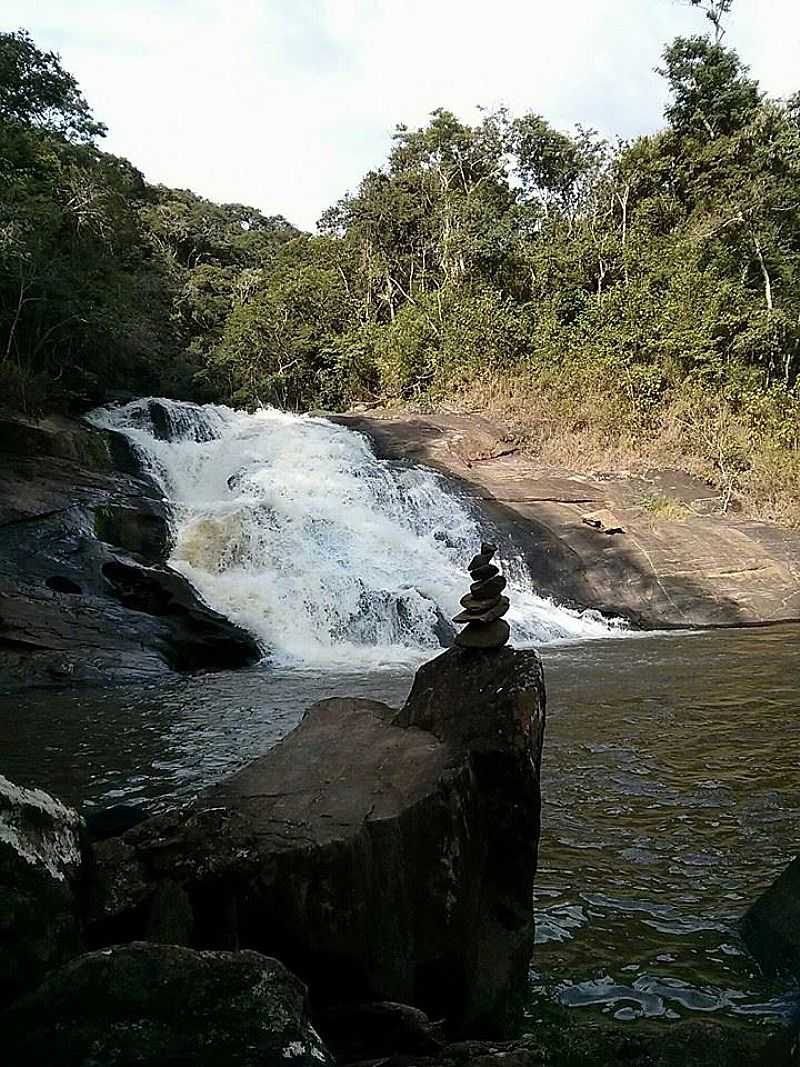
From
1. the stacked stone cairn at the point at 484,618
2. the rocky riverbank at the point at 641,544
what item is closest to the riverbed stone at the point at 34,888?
the stacked stone cairn at the point at 484,618

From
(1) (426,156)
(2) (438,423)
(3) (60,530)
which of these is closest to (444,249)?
(1) (426,156)

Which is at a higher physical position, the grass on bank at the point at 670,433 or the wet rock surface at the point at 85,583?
the grass on bank at the point at 670,433

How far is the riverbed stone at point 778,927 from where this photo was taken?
10.3 feet

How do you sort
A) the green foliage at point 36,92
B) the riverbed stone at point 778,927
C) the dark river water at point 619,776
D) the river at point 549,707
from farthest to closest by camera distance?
1. the green foliage at point 36,92
2. the river at point 549,707
3. the dark river water at point 619,776
4. the riverbed stone at point 778,927

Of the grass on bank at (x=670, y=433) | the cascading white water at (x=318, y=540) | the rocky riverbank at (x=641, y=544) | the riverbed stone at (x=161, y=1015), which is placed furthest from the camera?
the grass on bank at (x=670, y=433)

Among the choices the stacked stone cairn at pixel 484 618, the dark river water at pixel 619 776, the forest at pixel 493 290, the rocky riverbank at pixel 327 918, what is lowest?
the dark river water at pixel 619 776

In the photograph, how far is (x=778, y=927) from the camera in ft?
10.8

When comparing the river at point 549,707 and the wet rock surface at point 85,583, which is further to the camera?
the wet rock surface at point 85,583

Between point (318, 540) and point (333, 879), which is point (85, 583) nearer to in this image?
point (318, 540)

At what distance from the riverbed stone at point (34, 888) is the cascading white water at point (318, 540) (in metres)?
8.88

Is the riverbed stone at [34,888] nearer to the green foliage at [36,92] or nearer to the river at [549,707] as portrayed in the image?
the river at [549,707]

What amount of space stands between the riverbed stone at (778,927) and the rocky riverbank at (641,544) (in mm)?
11747

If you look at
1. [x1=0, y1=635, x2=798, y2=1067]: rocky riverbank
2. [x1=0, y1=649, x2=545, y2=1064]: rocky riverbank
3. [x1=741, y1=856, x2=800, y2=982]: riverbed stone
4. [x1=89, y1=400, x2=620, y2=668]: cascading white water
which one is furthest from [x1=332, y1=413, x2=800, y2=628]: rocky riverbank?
[x1=0, y1=649, x2=545, y2=1064]: rocky riverbank

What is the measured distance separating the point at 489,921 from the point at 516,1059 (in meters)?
1.09
